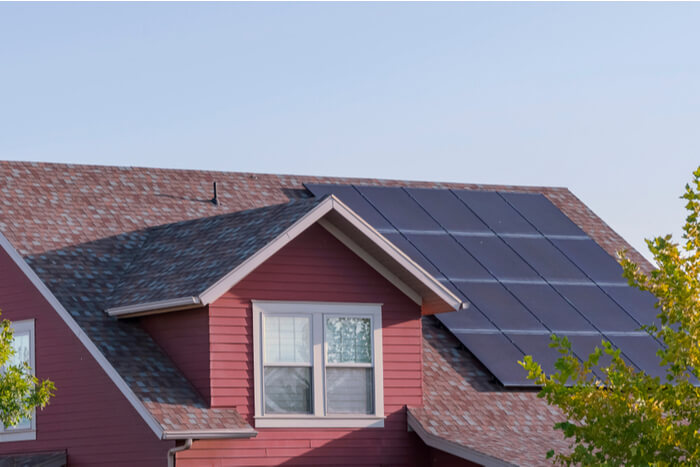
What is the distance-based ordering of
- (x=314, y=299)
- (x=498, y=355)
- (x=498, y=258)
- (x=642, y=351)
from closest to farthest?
(x=314, y=299)
(x=498, y=355)
(x=642, y=351)
(x=498, y=258)

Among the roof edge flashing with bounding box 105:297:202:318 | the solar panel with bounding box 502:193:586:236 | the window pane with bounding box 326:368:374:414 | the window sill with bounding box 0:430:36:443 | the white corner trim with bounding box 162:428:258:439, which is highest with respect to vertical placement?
the solar panel with bounding box 502:193:586:236

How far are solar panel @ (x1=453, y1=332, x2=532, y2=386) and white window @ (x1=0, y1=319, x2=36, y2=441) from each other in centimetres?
706

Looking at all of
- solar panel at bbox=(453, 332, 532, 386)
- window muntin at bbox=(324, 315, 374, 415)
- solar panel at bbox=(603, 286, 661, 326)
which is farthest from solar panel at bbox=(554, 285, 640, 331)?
window muntin at bbox=(324, 315, 374, 415)

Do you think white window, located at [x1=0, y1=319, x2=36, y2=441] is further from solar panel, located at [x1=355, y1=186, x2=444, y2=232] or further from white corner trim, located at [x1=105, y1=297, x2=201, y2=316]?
solar panel, located at [x1=355, y1=186, x2=444, y2=232]

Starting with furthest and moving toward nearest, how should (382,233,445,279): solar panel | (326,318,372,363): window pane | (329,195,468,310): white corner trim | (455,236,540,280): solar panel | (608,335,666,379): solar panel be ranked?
(455,236,540,280): solar panel
(382,233,445,279): solar panel
(608,335,666,379): solar panel
(326,318,372,363): window pane
(329,195,468,310): white corner trim

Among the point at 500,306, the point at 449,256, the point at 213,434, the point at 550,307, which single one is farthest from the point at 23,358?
the point at 550,307

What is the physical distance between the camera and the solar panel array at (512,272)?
73.5 feet

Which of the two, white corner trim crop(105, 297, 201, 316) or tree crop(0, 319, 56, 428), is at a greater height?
white corner trim crop(105, 297, 201, 316)

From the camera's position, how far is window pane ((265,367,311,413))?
19.2 meters

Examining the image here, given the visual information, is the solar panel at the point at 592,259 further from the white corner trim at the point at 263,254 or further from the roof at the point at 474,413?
the white corner trim at the point at 263,254

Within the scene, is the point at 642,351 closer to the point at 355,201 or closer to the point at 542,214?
the point at 542,214

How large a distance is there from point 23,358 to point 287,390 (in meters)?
4.38

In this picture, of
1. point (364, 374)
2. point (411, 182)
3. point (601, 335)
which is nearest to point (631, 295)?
point (601, 335)

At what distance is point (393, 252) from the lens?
19734 mm
